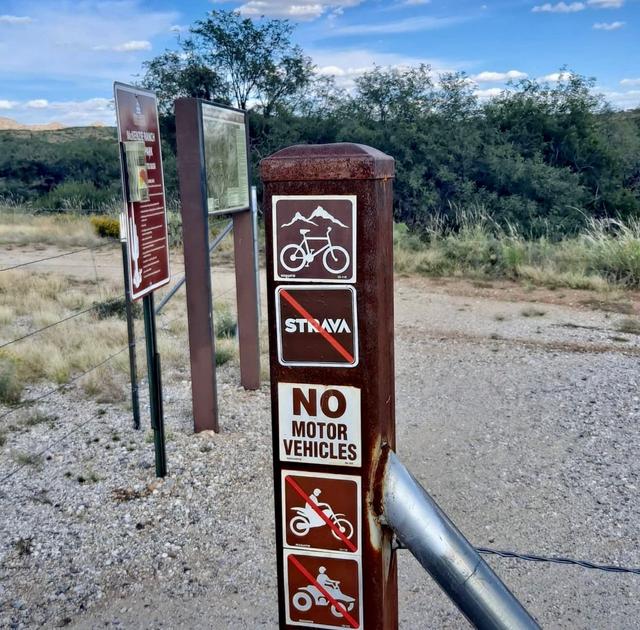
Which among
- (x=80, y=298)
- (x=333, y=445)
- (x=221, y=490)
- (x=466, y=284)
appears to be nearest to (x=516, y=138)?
(x=466, y=284)

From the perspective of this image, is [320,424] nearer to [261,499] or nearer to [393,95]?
[261,499]

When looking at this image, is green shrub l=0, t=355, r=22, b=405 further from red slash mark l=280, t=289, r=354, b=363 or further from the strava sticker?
red slash mark l=280, t=289, r=354, b=363

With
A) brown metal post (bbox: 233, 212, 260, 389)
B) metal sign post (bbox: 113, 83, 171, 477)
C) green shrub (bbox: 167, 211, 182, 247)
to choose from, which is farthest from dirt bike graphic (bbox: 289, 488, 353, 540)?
green shrub (bbox: 167, 211, 182, 247)

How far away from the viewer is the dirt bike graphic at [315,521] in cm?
150

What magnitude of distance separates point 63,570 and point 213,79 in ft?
59.0

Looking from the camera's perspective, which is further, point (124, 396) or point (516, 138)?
point (516, 138)

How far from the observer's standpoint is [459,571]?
1341 millimetres

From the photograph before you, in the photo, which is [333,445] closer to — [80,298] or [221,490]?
[221,490]

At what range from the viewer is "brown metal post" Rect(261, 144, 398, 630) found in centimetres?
140

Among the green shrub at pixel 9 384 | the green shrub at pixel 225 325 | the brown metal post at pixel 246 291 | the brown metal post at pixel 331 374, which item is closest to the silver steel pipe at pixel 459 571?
the brown metal post at pixel 331 374

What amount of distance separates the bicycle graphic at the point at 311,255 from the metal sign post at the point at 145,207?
255 centimetres

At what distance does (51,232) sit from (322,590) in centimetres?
1618

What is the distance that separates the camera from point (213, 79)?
64.7 feet

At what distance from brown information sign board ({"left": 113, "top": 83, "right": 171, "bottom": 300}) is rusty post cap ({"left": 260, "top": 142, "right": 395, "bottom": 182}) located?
2528mm
